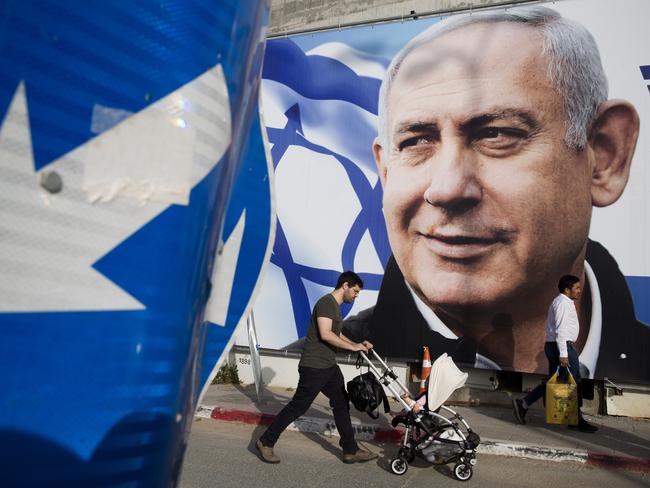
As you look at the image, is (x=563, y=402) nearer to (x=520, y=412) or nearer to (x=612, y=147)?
(x=520, y=412)

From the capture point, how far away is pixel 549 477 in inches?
211

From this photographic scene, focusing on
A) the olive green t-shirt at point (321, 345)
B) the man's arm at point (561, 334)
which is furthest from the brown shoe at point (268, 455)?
the man's arm at point (561, 334)

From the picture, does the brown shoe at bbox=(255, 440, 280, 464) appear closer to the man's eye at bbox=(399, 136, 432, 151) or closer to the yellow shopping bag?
the yellow shopping bag

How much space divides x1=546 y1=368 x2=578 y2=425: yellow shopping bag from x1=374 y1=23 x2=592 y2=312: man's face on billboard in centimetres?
162

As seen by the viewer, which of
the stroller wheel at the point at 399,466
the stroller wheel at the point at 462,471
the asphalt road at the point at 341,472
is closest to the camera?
the asphalt road at the point at 341,472

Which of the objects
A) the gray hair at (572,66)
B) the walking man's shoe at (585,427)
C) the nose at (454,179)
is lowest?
the walking man's shoe at (585,427)

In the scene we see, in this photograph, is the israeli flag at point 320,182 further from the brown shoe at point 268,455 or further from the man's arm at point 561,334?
the brown shoe at point 268,455

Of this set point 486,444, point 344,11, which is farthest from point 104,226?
point 344,11

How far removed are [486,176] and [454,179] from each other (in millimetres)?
406

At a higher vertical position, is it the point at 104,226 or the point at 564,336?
the point at 104,226

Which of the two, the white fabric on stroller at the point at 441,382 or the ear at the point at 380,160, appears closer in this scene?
the white fabric on stroller at the point at 441,382

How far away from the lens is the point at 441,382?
17.4 ft

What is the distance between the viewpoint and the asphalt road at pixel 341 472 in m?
4.96

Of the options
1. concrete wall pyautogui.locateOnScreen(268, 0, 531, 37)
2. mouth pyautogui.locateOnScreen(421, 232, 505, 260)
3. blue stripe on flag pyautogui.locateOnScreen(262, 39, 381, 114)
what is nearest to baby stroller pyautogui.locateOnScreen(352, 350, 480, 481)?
mouth pyautogui.locateOnScreen(421, 232, 505, 260)
